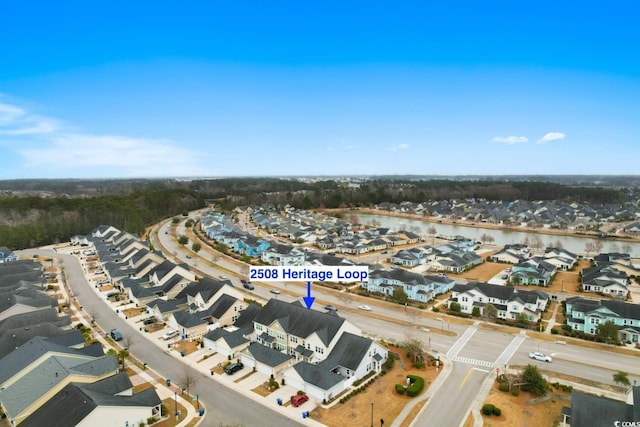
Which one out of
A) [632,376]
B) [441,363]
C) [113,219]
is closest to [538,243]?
[632,376]

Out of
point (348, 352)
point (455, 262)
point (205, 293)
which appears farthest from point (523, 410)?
point (455, 262)

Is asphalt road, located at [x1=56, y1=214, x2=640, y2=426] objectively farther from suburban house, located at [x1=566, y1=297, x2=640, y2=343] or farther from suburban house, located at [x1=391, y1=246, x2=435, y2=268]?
suburban house, located at [x1=391, y1=246, x2=435, y2=268]

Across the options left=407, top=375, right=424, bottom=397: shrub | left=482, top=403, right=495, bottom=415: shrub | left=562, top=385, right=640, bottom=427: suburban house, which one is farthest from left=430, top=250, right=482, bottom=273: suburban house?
left=562, top=385, right=640, bottom=427: suburban house

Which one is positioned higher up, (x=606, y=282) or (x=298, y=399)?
(x=606, y=282)

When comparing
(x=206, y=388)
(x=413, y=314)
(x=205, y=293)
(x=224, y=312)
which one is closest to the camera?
(x=206, y=388)

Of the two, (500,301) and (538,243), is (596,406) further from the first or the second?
(538,243)

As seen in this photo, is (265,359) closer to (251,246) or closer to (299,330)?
(299,330)

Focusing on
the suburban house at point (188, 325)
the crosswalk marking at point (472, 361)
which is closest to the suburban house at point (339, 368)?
the crosswalk marking at point (472, 361)
